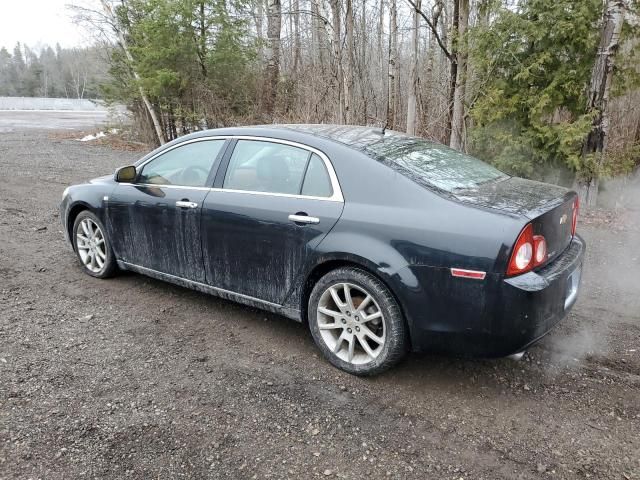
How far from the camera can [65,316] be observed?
414 centimetres

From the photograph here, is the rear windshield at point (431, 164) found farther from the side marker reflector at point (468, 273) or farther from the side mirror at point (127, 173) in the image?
the side mirror at point (127, 173)

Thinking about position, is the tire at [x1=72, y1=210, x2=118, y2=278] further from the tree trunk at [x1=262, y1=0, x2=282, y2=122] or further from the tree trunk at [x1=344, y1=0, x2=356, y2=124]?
the tree trunk at [x1=262, y1=0, x2=282, y2=122]

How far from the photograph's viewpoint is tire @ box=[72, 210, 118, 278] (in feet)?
15.7

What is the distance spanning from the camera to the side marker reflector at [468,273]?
8.89 ft

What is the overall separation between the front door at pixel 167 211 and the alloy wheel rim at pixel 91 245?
283 mm

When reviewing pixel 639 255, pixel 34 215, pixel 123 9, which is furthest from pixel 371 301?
pixel 123 9

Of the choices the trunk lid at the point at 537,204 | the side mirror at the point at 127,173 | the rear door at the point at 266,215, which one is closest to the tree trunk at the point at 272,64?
the side mirror at the point at 127,173

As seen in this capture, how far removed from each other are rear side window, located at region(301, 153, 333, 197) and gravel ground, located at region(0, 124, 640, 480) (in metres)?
1.17

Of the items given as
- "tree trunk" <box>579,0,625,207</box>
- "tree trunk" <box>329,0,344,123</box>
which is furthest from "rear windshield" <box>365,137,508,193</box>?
"tree trunk" <box>329,0,344,123</box>

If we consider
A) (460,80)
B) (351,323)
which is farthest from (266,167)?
(460,80)

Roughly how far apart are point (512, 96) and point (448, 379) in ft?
21.1

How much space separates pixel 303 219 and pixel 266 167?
2.03ft

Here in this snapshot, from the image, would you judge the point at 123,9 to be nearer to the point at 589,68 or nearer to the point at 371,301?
the point at 589,68

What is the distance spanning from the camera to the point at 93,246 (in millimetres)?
4906
